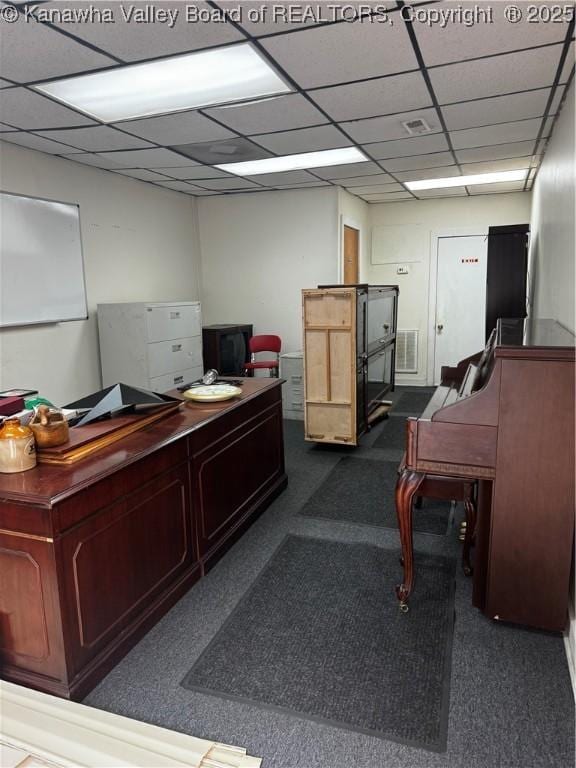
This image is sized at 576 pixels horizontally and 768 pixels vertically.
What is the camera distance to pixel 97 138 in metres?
3.64

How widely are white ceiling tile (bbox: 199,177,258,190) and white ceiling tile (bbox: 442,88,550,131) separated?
238 cm

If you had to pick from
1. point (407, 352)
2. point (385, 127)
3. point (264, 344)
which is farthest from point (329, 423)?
point (407, 352)

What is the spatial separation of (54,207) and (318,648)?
3825 millimetres

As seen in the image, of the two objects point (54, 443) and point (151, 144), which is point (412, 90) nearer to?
point (151, 144)

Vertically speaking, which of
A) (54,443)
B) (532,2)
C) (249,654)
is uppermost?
(532,2)

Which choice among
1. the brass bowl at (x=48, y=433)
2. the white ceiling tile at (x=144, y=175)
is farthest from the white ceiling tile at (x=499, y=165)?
the brass bowl at (x=48, y=433)

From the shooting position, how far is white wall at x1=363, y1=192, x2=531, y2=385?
6637 millimetres

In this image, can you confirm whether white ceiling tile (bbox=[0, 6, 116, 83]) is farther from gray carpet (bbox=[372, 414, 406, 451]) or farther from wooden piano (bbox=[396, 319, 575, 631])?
gray carpet (bbox=[372, 414, 406, 451])

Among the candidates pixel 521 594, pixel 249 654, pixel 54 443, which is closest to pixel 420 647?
pixel 521 594

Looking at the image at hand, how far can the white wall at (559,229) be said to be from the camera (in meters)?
2.61

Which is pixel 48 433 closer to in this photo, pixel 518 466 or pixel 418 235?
pixel 518 466

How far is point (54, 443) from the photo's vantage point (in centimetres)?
196

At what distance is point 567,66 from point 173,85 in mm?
2039

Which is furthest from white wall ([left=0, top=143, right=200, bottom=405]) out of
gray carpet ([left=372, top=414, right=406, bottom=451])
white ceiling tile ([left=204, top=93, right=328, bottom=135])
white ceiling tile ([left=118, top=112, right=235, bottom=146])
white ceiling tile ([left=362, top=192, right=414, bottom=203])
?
gray carpet ([left=372, top=414, right=406, bottom=451])
